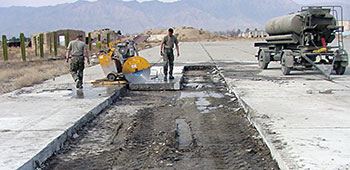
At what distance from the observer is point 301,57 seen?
48.4ft

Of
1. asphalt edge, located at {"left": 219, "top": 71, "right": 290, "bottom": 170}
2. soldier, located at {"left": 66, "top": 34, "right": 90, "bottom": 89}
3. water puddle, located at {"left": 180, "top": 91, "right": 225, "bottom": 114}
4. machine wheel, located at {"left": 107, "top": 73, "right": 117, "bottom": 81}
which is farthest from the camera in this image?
machine wheel, located at {"left": 107, "top": 73, "right": 117, "bottom": 81}

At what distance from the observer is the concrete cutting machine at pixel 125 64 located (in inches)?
488

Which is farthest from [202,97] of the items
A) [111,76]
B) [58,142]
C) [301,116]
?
[58,142]

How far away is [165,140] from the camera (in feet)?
21.7

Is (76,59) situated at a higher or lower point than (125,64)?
higher

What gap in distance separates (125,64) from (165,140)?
602 cm

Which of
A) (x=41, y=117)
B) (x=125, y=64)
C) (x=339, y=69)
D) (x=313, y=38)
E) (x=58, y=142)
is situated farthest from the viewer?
(x=313, y=38)

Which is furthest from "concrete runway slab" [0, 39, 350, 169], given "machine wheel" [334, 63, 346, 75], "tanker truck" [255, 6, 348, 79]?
"machine wheel" [334, 63, 346, 75]

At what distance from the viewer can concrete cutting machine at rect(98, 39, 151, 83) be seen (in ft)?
40.7

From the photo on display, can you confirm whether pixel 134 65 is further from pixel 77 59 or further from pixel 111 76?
pixel 77 59

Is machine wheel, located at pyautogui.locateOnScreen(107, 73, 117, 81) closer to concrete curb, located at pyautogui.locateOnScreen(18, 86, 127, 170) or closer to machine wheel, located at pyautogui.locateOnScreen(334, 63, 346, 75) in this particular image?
concrete curb, located at pyautogui.locateOnScreen(18, 86, 127, 170)

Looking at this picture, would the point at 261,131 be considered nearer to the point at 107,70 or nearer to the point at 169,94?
the point at 169,94

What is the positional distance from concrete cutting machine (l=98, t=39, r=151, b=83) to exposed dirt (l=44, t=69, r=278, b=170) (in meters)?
2.19

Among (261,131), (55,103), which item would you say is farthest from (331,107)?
(55,103)
